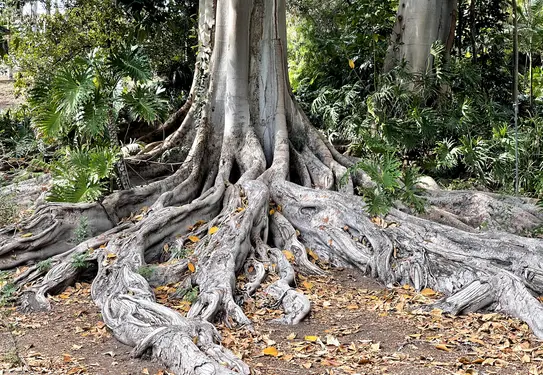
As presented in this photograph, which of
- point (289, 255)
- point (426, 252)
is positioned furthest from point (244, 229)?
point (426, 252)

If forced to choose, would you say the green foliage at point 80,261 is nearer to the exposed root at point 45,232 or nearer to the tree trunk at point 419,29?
the exposed root at point 45,232

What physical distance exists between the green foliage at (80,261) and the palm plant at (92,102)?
89cm

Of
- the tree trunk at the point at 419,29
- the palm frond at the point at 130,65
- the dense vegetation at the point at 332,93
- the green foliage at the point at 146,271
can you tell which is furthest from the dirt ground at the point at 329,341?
the tree trunk at the point at 419,29

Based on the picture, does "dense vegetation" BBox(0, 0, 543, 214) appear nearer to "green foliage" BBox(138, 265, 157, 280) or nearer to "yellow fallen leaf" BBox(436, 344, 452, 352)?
"green foliage" BBox(138, 265, 157, 280)

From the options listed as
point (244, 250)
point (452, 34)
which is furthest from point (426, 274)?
point (452, 34)

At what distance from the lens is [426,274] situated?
19.4ft

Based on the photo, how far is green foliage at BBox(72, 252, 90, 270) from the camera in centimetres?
606

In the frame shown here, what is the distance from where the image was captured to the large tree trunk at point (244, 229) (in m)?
5.10

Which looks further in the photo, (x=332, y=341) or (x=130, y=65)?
(x=130, y=65)

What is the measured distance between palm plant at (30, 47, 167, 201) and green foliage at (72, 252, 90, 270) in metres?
0.89

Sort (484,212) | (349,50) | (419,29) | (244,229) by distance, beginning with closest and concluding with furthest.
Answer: (244,229), (484,212), (419,29), (349,50)

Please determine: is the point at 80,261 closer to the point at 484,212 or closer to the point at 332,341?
the point at 332,341

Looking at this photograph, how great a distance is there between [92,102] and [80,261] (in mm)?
1771

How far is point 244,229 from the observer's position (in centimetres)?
633
